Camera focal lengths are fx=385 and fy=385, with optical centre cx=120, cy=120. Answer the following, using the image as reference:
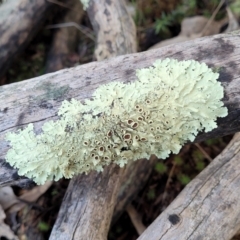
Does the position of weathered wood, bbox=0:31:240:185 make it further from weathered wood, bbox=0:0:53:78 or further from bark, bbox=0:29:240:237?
weathered wood, bbox=0:0:53:78

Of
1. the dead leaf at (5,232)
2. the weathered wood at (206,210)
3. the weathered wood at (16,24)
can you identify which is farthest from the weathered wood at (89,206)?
the weathered wood at (16,24)

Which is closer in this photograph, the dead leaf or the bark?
the bark

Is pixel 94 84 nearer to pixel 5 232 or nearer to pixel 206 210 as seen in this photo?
pixel 206 210

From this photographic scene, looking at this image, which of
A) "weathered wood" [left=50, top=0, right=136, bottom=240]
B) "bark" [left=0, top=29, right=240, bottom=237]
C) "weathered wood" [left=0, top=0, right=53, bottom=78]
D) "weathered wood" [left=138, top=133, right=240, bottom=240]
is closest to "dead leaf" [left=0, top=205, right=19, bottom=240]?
"weathered wood" [left=50, top=0, right=136, bottom=240]

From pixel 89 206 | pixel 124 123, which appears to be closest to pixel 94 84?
pixel 124 123

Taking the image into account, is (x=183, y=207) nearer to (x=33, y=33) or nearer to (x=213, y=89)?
(x=213, y=89)
